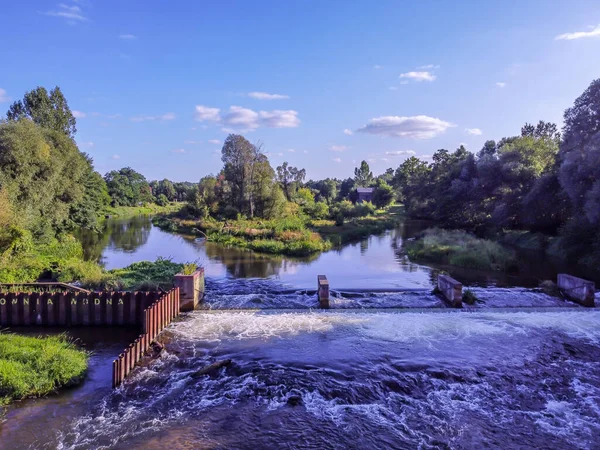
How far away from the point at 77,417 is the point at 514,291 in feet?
61.6

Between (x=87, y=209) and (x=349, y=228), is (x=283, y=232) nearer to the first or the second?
(x=349, y=228)

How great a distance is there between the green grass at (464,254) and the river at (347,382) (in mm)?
7684

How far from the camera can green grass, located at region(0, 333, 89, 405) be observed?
9125 mm

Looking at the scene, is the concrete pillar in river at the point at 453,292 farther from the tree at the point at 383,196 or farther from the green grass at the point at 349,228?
the tree at the point at 383,196

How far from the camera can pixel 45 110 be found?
39312 mm

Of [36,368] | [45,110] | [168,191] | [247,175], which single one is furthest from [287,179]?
Answer: [168,191]

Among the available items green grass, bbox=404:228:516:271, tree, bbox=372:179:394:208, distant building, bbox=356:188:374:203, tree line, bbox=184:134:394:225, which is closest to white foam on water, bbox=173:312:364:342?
green grass, bbox=404:228:516:271

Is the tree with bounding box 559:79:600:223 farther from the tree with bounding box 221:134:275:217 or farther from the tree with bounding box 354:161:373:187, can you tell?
the tree with bounding box 354:161:373:187

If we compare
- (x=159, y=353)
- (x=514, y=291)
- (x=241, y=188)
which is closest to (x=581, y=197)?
(x=514, y=291)

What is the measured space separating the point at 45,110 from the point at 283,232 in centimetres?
2609

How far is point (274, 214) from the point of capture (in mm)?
52625

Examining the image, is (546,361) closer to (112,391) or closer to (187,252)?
(112,391)

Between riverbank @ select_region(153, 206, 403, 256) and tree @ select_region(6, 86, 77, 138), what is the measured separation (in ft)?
57.1

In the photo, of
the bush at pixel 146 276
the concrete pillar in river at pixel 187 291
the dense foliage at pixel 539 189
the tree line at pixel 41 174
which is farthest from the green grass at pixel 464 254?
the tree line at pixel 41 174
